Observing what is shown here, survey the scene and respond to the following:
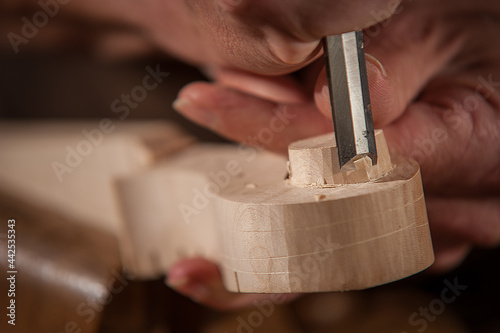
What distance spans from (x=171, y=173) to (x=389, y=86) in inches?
11.8

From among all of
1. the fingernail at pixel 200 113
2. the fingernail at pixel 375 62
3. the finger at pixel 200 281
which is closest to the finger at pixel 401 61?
the fingernail at pixel 375 62

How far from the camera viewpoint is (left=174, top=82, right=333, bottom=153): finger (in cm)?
48

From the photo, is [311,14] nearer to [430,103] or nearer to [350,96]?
[350,96]

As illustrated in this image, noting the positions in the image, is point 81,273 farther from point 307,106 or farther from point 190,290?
point 307,106

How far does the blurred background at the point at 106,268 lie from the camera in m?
0.53

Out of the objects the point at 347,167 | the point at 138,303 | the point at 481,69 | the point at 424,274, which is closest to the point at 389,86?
the point at 347,167

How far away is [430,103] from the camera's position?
1.72ft

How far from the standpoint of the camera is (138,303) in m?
0.57

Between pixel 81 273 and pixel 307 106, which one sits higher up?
pixel 307 106
